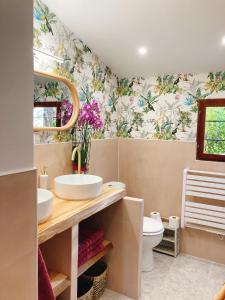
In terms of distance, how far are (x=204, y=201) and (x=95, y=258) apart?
53.7 inches

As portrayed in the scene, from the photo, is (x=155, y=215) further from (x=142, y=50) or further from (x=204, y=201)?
(x=142, y=50)

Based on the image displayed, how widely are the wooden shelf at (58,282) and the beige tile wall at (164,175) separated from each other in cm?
167

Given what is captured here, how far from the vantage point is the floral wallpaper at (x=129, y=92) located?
2.28m

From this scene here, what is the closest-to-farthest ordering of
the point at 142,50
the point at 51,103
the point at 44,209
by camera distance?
the point at 44,209 < the point at 51,103 < the point at 142,50

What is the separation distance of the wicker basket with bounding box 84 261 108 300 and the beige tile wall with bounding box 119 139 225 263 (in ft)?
3.32

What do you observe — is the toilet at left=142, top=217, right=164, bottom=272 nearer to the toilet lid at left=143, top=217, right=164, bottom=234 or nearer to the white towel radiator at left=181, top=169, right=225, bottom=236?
the toilet lid at left=143, top=217, right=164, bottom=234

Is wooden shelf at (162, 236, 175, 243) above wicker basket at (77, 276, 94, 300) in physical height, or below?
above

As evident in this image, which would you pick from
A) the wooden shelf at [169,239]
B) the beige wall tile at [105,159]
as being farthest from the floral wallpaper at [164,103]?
the wooden shelf at [169,239]

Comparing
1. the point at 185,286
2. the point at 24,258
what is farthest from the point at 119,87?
the point at 24,258

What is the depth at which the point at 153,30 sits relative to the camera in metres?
2.24

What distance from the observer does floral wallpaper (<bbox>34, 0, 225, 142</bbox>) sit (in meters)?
2.28

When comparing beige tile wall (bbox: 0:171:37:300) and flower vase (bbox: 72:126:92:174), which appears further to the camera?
flower vase (bbox: 72:126:92:174)

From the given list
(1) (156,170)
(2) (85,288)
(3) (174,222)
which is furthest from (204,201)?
(2) (85,288)

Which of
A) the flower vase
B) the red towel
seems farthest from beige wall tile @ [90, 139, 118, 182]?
the red towel
